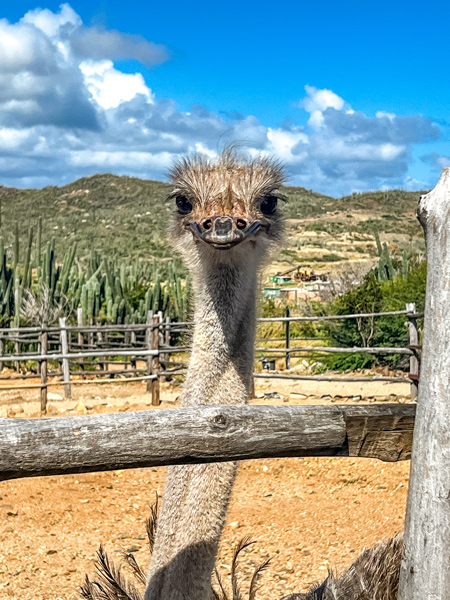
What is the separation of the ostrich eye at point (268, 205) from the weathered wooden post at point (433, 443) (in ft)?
4.09

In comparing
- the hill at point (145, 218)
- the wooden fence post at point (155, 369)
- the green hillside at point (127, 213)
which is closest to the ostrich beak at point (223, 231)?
the wooden fence post at point (155, 369)

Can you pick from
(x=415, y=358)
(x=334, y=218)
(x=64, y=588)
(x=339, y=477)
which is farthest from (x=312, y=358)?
(x=334, y=218)

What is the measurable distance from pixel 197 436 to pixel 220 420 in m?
0.07

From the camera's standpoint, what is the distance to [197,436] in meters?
1.70

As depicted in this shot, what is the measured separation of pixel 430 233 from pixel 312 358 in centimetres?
1381

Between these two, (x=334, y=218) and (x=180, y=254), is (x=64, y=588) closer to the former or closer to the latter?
(x=180, y=254)

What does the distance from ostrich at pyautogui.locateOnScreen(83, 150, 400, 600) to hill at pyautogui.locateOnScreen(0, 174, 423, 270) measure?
30.4 meters

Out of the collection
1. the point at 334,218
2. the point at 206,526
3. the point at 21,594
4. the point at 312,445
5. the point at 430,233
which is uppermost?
the point at 334,218

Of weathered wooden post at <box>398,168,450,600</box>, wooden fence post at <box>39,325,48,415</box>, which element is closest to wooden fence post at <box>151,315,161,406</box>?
wooden fence post at <box>39,325,48,415</box>

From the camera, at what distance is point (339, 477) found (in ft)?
21.5

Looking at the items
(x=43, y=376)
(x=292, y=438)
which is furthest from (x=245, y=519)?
(x=43, y=376)

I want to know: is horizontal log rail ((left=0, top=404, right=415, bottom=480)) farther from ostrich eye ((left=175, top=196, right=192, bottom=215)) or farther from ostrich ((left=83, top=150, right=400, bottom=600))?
ostrich eye ((left=175, top=196, right=192, bottom=215))

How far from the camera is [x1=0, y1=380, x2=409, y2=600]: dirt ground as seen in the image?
179 inches

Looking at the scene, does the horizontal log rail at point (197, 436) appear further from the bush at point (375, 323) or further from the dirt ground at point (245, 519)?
the bush at point (375, 323)
